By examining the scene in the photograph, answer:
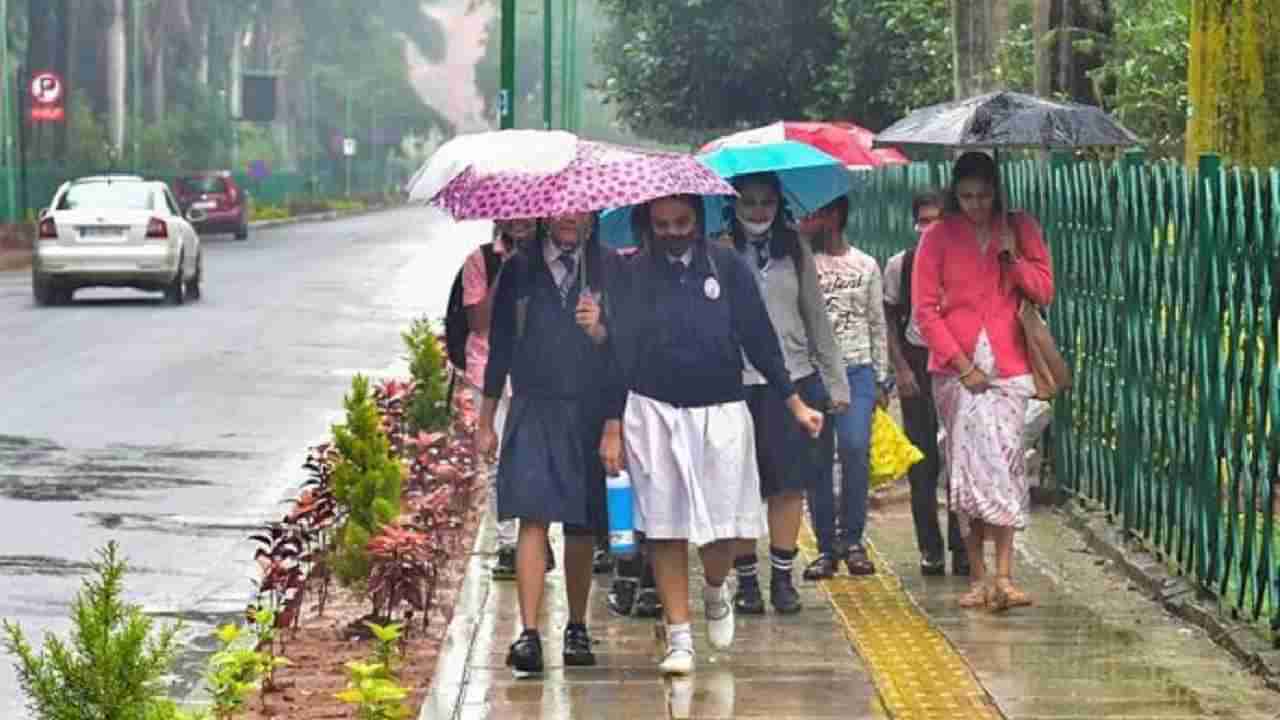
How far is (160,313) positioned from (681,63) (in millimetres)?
7868

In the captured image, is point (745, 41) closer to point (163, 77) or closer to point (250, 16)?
point (163, 77)

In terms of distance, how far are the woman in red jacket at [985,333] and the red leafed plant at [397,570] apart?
2.15 m

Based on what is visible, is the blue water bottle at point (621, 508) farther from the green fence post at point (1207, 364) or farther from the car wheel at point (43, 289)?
the car wheel at point (43, 289)

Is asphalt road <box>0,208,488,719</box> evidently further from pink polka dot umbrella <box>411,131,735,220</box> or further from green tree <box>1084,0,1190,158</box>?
green tree <box>1084,0,1190,158</box>

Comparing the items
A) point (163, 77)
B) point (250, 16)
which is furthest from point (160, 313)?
point (250, 16)

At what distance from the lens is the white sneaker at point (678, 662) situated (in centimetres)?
938

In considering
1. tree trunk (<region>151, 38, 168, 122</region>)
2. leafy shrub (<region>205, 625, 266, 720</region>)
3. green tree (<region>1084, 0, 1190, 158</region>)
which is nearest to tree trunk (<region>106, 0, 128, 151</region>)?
tree trunk (<region>151, 38, 168, 122</region>)

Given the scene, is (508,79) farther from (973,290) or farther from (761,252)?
(973,290)

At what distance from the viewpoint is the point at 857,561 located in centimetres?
1198

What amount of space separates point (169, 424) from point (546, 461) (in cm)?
973

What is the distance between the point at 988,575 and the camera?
11.5 metres

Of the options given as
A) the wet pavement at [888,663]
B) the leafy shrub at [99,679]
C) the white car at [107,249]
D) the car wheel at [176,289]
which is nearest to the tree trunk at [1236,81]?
the wet pavement at [888,663]

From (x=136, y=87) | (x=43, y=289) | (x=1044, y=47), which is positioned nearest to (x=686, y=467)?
(x=1044, y=47)

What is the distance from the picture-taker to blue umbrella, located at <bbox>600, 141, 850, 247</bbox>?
10.9 meters
